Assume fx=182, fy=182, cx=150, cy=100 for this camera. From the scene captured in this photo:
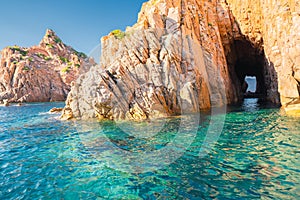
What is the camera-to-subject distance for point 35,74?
73438 millimetres

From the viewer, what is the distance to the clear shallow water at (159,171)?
5.82 meters

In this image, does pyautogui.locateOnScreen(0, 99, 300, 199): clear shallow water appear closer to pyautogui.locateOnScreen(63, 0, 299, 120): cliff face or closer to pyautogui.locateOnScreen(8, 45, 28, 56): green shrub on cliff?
pyautogui.locateOnScreen(63, 0, 299, 120): cliff face

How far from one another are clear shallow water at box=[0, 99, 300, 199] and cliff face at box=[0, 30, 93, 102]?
52573mm

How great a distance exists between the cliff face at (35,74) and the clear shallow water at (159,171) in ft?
172

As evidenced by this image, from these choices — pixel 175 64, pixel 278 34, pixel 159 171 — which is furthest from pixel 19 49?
pixel 159 171

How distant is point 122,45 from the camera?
80.9ft

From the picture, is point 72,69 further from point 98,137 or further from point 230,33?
point 98,137

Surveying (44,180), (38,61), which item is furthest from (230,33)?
(38,61)

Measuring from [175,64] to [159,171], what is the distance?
17.1 meters

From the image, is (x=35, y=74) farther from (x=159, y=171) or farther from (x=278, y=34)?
(x=159, y=171)

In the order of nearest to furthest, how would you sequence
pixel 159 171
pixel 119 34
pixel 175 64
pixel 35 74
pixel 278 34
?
pixel 159 171 → pixel 278 34 → pixel 175 64 → pixel 119 34 → pixel 35 74

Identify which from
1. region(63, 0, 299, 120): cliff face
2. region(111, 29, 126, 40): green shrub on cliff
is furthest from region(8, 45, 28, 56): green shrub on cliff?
region(111, 29, 126, 40): green shrub on cliff

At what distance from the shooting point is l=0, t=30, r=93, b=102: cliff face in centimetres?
6875

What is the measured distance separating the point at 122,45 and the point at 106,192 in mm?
21469
